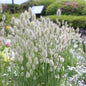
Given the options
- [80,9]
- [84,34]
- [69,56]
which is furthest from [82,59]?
[80,9]

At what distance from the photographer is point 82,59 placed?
4180 millimetres

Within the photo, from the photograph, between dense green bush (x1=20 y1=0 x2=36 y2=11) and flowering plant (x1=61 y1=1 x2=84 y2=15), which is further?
dense green bush (x1=20 y1=0 x2=36 y2=11)

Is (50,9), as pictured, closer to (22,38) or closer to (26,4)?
(26,4)

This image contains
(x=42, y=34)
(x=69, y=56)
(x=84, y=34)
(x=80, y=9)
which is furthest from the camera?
(x=80, y=9)

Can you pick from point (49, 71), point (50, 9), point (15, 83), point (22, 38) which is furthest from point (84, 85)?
point (50, 9)

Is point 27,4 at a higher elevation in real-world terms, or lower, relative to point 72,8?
higher

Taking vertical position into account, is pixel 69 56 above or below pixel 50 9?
below

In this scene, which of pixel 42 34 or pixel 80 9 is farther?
pixel 80 9

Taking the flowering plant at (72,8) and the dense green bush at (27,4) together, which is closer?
the flowering plant at (72,8)

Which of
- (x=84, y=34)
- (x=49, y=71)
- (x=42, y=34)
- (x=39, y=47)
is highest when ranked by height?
(x=42, y=34)

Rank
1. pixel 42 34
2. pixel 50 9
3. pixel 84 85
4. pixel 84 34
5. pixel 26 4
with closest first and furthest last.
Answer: pixel 42 34 → pixel 84 85 → pixel 84 34 → pixel 50 9 → pixel 26 4

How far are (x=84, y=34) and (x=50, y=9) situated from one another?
6281 mm

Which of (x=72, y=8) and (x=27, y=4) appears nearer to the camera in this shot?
(x=72, y=8)

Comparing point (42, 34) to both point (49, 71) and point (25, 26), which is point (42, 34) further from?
point (49, 71)
